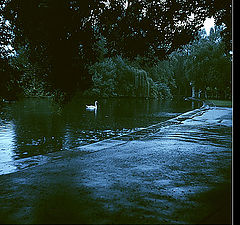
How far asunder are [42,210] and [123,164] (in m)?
2.65

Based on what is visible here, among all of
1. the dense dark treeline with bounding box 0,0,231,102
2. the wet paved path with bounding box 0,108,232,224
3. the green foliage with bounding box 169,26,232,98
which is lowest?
the wet paved path with bounding box 0,108,232,224

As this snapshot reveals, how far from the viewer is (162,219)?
3371 mm

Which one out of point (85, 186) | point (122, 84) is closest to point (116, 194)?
point (85, 186)

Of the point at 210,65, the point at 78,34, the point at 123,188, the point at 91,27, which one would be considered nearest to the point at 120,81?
the point at 210,65

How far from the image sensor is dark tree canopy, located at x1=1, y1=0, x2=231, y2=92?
16.2ft

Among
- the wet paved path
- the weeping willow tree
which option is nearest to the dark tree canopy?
the wet paved path

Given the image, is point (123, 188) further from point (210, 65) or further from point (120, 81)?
point (120, 81)

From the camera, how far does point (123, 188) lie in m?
4.50

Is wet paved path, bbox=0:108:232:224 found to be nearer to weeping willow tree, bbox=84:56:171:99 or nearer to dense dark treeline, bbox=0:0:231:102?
dense dark treeline, bbox=0:0:231:102

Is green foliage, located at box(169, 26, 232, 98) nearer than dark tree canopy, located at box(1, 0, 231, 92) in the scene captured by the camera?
No

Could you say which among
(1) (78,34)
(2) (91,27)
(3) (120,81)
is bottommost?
(1) (78,34)

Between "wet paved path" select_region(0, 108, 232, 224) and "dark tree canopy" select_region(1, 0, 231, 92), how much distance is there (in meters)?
1.93

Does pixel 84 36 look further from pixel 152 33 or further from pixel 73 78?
pixel 152 33

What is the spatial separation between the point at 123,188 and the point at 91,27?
3.31m
